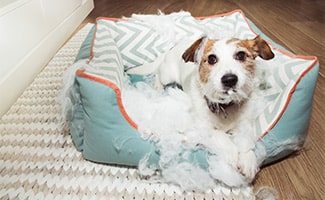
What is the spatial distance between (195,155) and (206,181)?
0.09m

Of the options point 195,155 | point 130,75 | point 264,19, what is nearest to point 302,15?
point 264,19

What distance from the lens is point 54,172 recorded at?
3.63ft

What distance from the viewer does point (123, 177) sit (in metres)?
1.07

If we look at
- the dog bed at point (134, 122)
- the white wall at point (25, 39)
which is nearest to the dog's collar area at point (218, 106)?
the dog bed at point (134, 122)

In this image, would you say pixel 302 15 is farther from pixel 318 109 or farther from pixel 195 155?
pixel 195 155

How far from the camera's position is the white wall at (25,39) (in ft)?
5.20

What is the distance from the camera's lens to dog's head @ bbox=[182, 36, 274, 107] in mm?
946

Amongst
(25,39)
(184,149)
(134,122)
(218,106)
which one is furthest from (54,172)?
(25,39)

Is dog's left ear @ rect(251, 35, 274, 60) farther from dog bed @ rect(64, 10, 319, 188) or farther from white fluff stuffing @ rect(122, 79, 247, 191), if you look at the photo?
white fluff stuffing @ rect(122, 79, 247, 191)

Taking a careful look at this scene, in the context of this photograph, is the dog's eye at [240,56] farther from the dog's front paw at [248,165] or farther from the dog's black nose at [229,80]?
the dog's front paw at [248,165]

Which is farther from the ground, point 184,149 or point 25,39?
point 184,149

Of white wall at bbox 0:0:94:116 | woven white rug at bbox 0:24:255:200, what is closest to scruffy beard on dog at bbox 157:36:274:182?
woven white rug at bbox 0:24:255:200

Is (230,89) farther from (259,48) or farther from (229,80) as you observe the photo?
(259,48)

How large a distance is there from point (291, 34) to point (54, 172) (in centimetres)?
213
